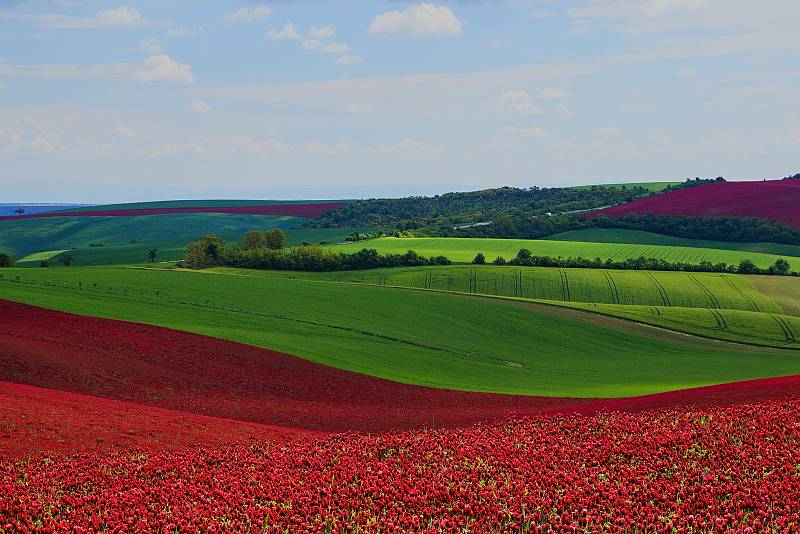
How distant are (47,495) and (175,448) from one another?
5.81 m

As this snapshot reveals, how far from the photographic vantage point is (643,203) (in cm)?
16350

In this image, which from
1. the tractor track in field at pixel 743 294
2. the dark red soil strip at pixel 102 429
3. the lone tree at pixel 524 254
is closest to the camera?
the dark red soil strip at pixel 102 429

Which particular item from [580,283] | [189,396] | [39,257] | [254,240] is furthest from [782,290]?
[39,257]

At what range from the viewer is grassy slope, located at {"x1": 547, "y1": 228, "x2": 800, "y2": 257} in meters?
123

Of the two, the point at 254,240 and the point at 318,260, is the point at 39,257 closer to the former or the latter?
the point at 254,240

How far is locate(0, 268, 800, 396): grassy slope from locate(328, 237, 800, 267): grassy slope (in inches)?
1593

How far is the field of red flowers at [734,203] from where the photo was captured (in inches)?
5371

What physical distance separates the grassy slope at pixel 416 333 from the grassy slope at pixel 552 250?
133 ft

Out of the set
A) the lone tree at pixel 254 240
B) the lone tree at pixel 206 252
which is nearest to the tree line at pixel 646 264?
the lone tree at pixel 206 252

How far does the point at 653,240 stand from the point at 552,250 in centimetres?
2413

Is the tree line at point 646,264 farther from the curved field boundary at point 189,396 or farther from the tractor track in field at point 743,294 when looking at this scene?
the curved field boundary at point 189,396

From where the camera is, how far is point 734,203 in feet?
470

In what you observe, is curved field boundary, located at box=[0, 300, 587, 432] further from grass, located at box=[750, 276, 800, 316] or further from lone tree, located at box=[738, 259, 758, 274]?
lone tree, located at box=[738, 259, 758, 274]

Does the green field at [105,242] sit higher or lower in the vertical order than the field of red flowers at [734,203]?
lower
